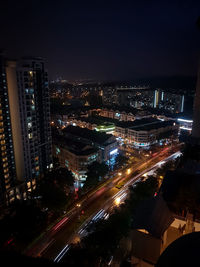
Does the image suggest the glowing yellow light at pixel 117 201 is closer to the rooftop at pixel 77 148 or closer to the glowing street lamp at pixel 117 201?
the glowing street lamp at pixel 117 201

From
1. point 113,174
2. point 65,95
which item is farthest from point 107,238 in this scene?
point 65,95

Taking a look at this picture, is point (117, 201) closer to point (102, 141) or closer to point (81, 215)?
point (81, 215)

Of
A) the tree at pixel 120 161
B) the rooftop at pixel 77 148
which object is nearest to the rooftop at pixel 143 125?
the tree at pixel 120 161

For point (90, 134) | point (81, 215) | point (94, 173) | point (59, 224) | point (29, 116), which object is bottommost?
point (59, 224)

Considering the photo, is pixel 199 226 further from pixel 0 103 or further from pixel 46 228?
pixel 0 103

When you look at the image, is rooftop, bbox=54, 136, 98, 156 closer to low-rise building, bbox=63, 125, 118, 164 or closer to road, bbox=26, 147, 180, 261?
low-rise building, bbox=63, 125, 118, 164

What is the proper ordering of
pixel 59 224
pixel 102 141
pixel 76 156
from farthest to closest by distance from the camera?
pixel 102 141 → pixel 76 156 → pixel 59 224

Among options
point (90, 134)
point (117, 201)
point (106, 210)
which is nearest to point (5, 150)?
point (106, 210)

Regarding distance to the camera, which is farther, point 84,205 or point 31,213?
point 84,205
